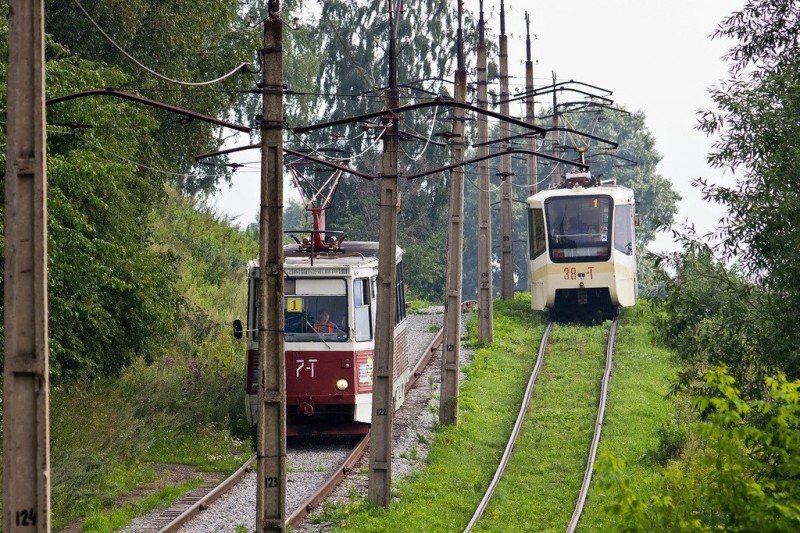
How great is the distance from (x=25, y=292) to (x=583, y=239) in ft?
82.5

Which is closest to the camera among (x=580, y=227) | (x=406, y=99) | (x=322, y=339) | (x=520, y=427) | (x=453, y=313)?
(x=322, y=339)

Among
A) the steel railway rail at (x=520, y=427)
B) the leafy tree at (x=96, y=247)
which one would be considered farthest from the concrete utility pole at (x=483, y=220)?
the leafy tree at (x=96, y=247)

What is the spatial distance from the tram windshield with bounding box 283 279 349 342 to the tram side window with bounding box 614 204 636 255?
12574 mm

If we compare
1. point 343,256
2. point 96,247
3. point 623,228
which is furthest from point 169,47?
point 623,228

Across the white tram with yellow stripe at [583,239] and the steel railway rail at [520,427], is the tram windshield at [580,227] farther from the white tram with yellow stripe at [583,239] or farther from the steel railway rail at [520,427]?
the steel railway rail at [520,427]

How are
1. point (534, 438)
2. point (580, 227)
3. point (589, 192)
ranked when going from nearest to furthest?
1. point (534, 438)
2. point (589, 192)
3. point (580, 227)

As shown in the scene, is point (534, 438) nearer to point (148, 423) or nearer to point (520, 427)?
point (520, 427)

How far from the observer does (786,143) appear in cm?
1469

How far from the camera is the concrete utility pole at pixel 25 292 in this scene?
26.8 ft

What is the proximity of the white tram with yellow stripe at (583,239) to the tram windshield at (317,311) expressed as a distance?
12.1 meters

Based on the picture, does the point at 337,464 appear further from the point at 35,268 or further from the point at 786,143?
the point at 35,268

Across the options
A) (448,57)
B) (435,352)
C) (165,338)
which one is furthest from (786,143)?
(448,57)

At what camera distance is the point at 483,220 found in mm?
30156

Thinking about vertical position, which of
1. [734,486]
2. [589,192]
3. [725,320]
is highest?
[589,192]
